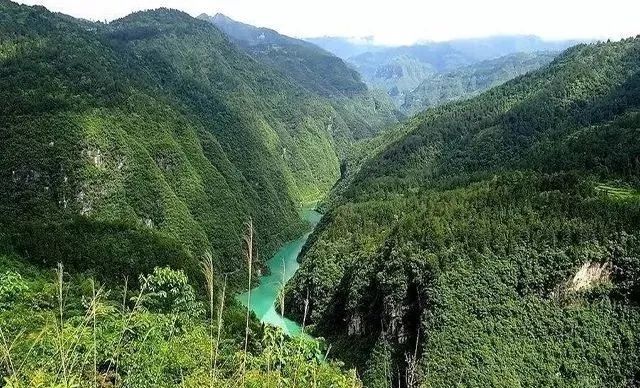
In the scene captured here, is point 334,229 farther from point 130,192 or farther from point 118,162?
point 118,162

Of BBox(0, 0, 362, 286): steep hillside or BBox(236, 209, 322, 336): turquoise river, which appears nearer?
BBox(0, 0, 362, 286): steep hillside

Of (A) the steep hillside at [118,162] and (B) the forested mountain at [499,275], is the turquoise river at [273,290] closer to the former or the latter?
(B) the forested mountain at [499,275]

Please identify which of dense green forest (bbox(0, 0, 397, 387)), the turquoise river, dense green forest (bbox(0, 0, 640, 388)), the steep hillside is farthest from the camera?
the turquoise river

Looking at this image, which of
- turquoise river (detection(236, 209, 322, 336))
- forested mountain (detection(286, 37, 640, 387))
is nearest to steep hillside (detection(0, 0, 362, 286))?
turquoise river (detection(236, 209, 322, 336))

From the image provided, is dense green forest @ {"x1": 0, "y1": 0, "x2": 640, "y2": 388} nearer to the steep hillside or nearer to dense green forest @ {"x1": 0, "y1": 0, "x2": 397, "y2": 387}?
dense green forest @ {"x1": 0, "y1": 0, "x2": 397, "y2": 387}

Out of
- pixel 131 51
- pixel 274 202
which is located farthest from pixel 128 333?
pixel 131 51

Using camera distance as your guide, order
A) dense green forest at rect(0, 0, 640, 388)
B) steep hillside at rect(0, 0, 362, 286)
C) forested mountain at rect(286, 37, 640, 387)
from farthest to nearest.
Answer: steep hillside at rect(0, 0, 362, 286), forested mountain at rect(286, 37, 640, 387), dense green forest at rect(0, 0, 640, 388)
